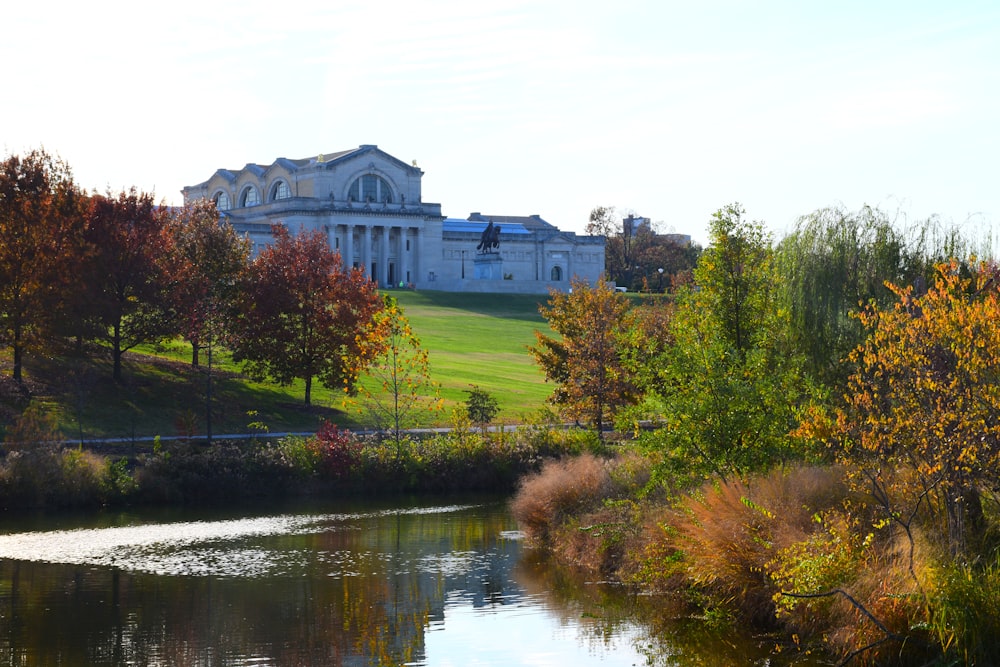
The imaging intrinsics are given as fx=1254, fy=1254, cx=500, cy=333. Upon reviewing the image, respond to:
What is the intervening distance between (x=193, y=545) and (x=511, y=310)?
258 feet

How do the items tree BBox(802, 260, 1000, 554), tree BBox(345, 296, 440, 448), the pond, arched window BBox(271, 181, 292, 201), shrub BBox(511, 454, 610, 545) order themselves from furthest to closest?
arched window BBox(271, 181, 292, 201) < tree BBox(345, 296, 440, 448) < shrub BBox(511, 454, 610, 545) < the pond < tree BBox(802, 260, 1000, 554)

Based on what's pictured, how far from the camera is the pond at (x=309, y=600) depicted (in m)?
19.9

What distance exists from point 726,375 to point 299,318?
30524 mm

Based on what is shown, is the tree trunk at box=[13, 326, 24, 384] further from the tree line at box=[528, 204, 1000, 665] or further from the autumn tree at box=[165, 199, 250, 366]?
the tree line at box=[528, 204, 1000, 665]

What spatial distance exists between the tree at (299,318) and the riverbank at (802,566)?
2586 centimetres

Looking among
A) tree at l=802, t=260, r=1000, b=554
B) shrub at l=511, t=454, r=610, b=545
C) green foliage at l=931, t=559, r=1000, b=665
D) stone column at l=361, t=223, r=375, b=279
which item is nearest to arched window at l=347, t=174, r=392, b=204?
stone column at l=361, t=223, r=375, b=279

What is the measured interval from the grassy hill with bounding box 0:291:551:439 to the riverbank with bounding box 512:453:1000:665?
22471 millimetres

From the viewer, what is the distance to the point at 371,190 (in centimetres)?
13625

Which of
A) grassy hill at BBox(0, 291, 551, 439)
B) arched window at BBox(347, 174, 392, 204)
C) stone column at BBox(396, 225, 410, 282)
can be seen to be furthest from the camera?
stone column at BBox(396, 225, 410, 282)

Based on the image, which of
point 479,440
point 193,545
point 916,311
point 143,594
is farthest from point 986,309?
point 479,440

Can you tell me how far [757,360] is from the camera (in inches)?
979

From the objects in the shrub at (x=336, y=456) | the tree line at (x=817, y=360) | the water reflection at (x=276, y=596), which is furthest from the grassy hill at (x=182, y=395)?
the water reflection at (x=276, y=596)

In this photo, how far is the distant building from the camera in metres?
130

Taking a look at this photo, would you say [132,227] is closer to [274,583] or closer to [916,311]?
[274,583]
